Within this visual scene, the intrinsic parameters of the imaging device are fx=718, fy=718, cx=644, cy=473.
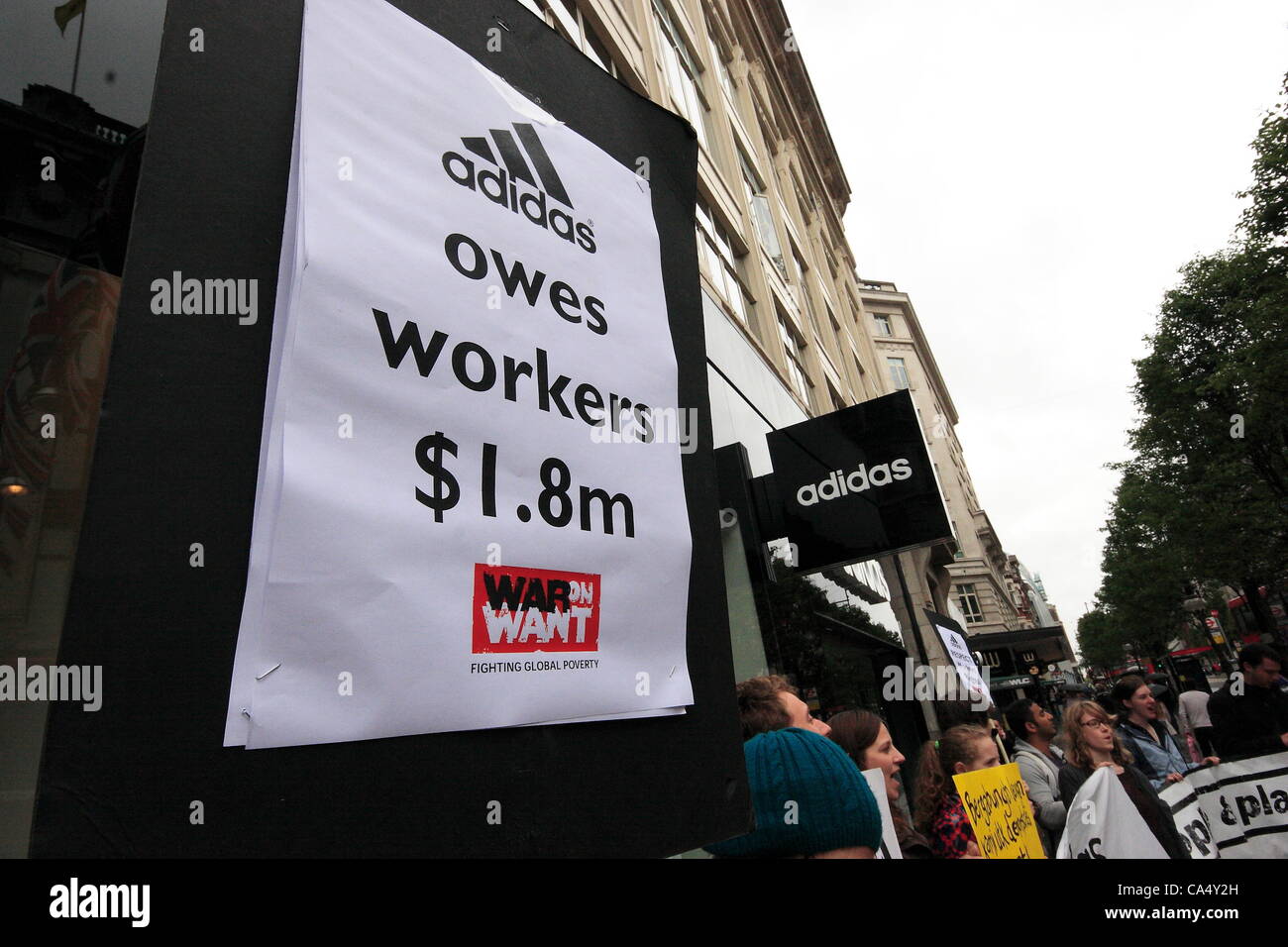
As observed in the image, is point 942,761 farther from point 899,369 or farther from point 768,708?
point 899,369

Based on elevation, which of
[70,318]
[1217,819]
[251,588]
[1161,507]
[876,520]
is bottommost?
[1217,819]

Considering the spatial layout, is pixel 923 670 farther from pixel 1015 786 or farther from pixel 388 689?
pixel 388 689

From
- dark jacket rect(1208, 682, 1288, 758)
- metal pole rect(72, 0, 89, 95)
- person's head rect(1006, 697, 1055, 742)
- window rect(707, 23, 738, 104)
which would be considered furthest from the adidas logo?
window rect(707, 23, 738, 104)

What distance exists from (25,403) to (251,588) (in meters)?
0.76

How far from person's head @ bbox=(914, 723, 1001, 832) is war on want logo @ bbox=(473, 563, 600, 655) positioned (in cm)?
292

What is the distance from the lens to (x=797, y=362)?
1387 centimetres

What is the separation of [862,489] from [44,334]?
4.68 meters

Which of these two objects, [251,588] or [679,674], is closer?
[251,588]

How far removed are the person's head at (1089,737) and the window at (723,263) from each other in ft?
18.8

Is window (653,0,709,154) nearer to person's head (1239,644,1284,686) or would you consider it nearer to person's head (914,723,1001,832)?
person's head (1239,644,1284,686)

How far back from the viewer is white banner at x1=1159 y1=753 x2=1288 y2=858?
13.0 feet
